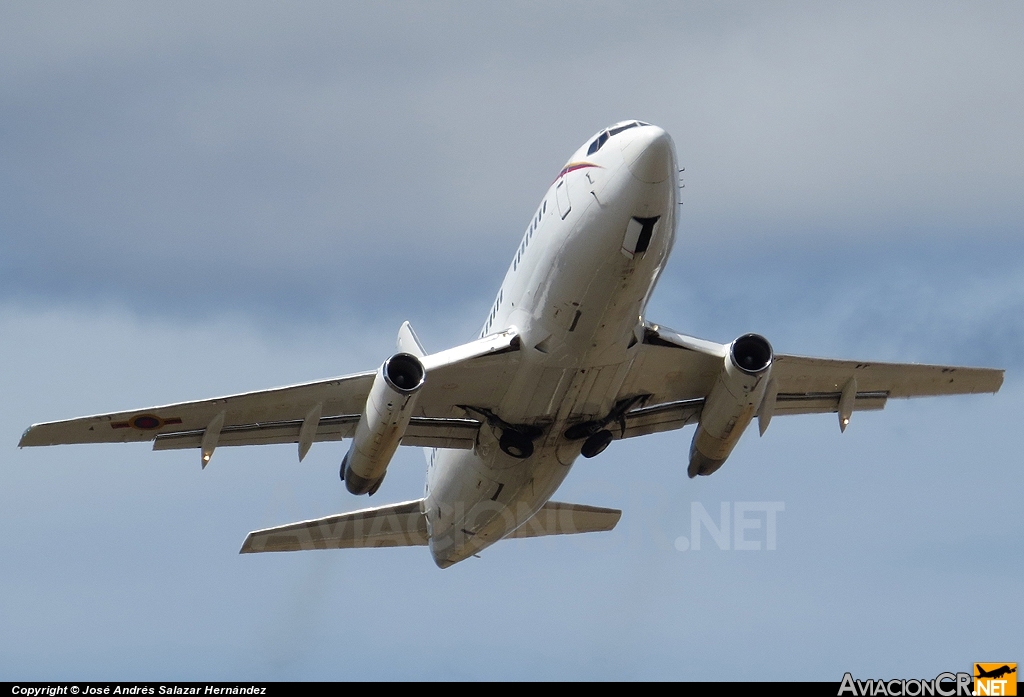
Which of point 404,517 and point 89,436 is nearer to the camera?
point 89,436

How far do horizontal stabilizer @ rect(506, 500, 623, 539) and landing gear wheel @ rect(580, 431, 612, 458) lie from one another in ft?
22.1

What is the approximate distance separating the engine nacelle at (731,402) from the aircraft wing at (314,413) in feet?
16.0

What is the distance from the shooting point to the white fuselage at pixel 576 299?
29047 millimetres

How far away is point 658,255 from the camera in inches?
1170

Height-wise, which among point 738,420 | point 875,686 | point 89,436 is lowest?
point 875,686

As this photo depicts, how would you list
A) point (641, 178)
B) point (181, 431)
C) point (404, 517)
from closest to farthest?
point (641, 178)
point (181, 431)
point (404, 517)

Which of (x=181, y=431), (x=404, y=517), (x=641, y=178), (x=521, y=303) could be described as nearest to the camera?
(x=641, y=178)

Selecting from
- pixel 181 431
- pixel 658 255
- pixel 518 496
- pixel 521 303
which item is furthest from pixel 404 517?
pixel 658 255

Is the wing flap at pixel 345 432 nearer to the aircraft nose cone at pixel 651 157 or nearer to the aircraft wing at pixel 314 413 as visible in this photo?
the aircraft wing at pixel 314 413

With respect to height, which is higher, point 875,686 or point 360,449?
point 360,449

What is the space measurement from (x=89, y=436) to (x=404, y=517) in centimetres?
971

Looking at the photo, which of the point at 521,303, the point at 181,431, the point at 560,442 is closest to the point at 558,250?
the point at 521,303

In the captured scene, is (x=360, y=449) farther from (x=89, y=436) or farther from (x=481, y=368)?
(x=89, y=436)

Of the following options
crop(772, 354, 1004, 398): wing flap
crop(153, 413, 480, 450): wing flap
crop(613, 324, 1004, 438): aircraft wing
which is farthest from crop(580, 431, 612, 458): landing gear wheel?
crop(772, 354, 1004, 398): wing flap
